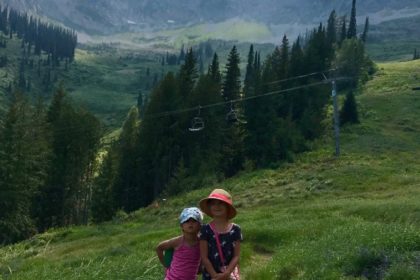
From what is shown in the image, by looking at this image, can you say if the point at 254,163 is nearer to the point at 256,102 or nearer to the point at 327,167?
the point at 256,102

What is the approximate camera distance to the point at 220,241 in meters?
8.15

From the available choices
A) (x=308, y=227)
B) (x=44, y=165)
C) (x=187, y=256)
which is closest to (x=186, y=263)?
(x=187, y=256)

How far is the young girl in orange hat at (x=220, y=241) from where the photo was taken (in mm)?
8141

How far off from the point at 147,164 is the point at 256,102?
604 inches

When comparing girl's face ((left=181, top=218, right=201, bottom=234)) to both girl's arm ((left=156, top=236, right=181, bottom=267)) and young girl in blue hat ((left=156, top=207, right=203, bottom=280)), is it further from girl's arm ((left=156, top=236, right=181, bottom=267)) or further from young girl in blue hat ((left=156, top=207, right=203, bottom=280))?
girl's arm ((left=156, top=236, right=181, bottom=267))

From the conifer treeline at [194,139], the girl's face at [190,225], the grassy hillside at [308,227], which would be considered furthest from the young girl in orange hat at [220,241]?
the conifer treeline at [194,139]

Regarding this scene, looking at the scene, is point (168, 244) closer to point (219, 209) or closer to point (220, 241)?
point (220, 241)

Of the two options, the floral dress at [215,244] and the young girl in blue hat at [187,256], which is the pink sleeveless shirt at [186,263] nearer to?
the young girl in blue hat at [187,256]

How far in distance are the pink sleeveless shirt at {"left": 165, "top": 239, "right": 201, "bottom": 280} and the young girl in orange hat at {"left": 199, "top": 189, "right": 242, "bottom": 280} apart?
0.27 meters

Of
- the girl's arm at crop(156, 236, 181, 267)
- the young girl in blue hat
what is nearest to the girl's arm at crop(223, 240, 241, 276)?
the young girl in blue hat

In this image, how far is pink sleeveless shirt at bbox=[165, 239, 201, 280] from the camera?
8422mm

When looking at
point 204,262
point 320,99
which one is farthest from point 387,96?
point 204,262

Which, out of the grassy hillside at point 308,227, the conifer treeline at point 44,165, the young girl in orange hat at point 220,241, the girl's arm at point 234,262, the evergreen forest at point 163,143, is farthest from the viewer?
the evergreen forest at point 163,143

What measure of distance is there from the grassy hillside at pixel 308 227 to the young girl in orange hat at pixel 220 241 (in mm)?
3218
